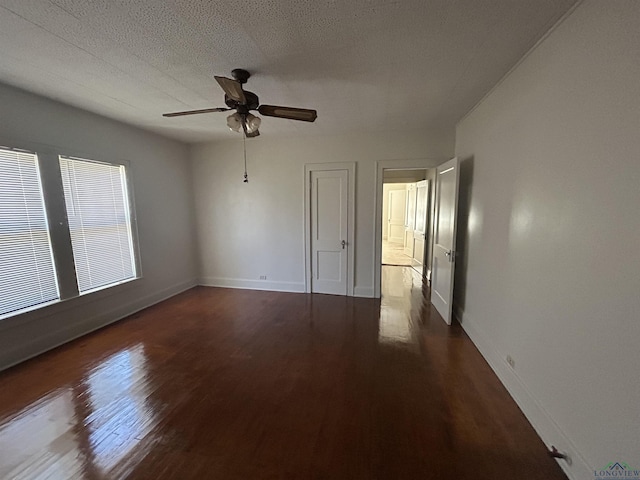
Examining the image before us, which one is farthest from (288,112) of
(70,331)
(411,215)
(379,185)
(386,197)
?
(386,197)

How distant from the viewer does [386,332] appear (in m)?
→ 3.16

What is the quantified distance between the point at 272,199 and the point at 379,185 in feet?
5.94

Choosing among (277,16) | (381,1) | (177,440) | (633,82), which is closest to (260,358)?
(177,440)

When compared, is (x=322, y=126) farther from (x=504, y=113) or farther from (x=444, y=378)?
(x=444, y=378)

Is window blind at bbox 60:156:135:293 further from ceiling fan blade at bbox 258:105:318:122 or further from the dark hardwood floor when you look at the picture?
ceiling fan blade at bbox 258:105:318:122

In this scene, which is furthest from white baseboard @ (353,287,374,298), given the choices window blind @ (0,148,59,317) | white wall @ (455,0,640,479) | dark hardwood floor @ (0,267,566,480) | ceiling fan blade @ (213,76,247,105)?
window blind @ (0,148,59,317)

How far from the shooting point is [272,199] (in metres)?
4.63

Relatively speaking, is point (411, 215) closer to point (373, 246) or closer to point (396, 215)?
point (396, 215)

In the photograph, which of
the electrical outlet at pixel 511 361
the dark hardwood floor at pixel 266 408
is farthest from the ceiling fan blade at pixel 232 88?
the electrical outlet at pixel 511 361

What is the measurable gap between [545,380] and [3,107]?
4866 millimetres

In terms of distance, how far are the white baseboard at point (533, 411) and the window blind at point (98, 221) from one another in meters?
4.46

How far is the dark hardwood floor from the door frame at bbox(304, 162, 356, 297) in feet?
4.20

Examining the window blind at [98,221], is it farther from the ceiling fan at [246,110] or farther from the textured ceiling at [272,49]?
the ceiling fan at [246,110]

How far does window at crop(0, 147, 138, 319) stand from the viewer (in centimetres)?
252
